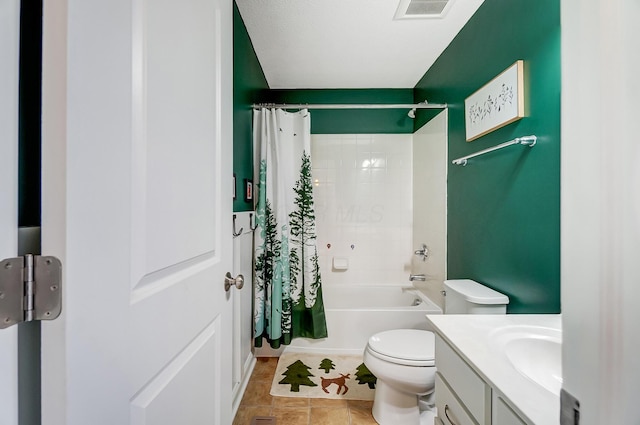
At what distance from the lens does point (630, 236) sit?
301mm

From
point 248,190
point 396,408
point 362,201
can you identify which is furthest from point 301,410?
point 362,201

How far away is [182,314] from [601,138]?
0.82 meters

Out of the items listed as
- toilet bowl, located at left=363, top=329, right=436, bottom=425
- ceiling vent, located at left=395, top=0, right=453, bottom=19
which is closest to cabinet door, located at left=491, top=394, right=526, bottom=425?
toilet bowl, located at left=363, top=329, right=436, bottom=425

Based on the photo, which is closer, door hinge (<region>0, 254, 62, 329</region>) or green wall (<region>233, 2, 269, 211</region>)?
door hinge (<region>0, 254, 62, 329</region>)

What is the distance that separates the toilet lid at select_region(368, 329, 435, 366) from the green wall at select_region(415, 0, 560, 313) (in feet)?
1.53

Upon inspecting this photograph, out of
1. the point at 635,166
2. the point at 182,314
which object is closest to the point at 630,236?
the point at 635,166

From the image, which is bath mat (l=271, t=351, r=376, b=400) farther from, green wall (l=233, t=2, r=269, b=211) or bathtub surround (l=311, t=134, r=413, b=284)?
green wall (l=233, t=2, r=269, b=211)

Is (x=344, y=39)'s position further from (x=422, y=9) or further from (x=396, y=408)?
(x=396, y=408)

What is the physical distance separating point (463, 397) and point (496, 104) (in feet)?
4.51

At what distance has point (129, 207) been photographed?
51 cm

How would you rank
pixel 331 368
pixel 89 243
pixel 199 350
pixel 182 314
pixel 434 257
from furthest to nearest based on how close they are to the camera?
1. pixel 434 257
2. pixel 331 368
3. pixel 199 350
4. pixel 182 314
5. pixel 89 243

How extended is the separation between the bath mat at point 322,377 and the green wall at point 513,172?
0.98 m

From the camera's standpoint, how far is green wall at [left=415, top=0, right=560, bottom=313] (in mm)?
1146

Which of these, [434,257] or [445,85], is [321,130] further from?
[434,257]
